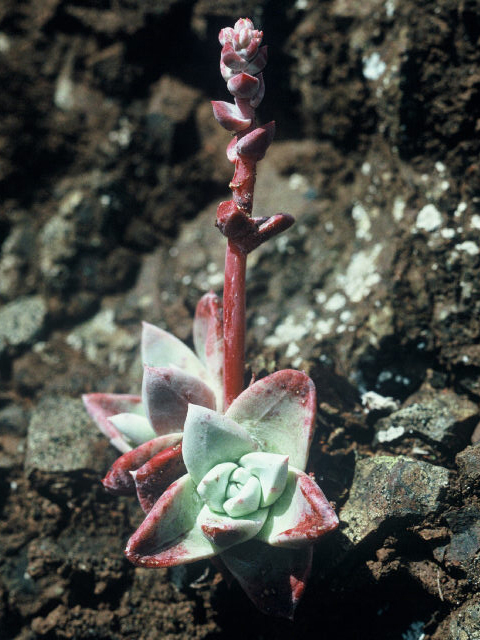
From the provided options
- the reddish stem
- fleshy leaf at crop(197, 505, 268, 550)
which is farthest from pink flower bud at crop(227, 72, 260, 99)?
fleshy leaf at crop(197, 505, 268, 550)

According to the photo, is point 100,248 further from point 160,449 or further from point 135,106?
point 160,449

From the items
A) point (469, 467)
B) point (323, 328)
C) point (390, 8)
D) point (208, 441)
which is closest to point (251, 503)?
point (208, 441)

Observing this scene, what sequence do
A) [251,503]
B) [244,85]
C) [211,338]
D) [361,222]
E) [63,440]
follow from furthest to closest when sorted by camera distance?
1. [361,222]
2. [63,440]
3. [211,338]
4. [251,503]
5. [244,85]

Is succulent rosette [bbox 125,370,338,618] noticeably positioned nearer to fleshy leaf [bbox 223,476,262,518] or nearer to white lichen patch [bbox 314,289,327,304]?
fleshy leaf [bbox 223,476,262,518]

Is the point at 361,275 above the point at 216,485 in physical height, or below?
above

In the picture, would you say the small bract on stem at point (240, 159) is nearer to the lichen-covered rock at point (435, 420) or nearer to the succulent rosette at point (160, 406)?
the succulent rosette at point (160, 406)

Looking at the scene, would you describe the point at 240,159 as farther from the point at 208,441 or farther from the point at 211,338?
the point at 208,441

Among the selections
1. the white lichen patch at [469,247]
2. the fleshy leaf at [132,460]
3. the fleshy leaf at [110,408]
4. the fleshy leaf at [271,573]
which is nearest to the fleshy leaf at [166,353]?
the fleshy leaf at [110,408]
